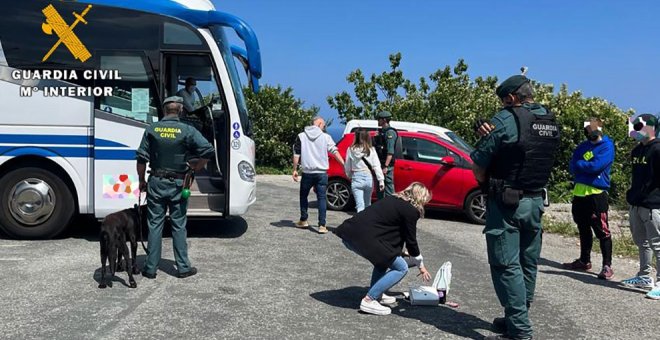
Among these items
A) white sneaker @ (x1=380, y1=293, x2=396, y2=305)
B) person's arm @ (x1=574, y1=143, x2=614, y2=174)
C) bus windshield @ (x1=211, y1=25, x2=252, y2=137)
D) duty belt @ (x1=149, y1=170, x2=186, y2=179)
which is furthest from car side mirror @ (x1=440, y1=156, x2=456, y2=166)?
duty belt @ (x1=149, y1=170, x2=186, y2=179)

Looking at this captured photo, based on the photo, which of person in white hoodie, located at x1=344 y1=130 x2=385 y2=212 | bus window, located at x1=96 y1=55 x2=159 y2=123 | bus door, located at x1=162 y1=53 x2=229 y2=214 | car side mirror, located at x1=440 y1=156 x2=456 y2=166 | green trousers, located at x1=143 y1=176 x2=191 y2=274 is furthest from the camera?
car side mirror, located at x1=440 y1=156 x2=456 y2=166

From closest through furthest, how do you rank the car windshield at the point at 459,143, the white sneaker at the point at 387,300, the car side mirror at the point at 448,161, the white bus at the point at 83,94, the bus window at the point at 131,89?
the white sneaker at the point at 387,300 < the white bus at the point at 83,94 < the bus window at the point at 131,89 < the car side mirror at the point at 448,161 < the car windshield at the point at 459,143

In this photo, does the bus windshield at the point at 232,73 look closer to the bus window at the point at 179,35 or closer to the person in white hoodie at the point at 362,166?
the bus window at the point at 179,35

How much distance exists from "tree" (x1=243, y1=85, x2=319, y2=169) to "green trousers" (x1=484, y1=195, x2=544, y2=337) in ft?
55.7

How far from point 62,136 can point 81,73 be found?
86 cm

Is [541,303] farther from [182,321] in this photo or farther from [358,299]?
[182,321]

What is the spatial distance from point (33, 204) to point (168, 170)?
2804mm

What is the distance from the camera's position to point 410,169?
35.5 feet

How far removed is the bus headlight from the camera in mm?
7590

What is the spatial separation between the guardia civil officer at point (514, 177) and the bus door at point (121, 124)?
15.5 ft

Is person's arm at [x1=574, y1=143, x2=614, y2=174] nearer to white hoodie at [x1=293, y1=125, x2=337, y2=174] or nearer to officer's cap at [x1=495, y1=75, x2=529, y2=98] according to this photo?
officer's cap at [x1=495, y1=75, x2=529, y2=98]

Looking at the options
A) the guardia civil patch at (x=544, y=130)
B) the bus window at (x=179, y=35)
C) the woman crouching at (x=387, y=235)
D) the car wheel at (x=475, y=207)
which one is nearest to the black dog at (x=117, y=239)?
the woman crouching at (x=387, y=235)

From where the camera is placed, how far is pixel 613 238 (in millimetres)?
9609

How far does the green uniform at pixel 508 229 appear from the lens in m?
4.17
